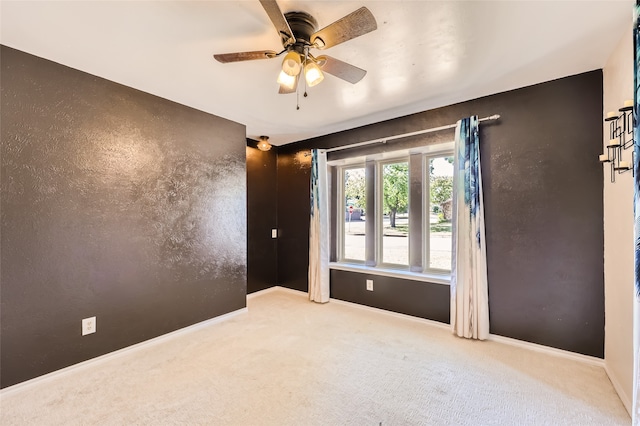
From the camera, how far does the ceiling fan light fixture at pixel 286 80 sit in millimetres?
1655

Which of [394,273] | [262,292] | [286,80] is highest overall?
[286,80]

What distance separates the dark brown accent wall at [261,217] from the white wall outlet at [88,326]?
1.95m

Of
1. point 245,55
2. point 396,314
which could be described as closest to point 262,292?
point 396,314

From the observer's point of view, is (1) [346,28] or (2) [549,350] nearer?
(1) [346,28]

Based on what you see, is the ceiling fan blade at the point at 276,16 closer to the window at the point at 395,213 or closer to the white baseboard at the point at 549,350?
the window at the point at 395,213

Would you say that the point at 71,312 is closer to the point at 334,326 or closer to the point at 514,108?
the point at 334,326

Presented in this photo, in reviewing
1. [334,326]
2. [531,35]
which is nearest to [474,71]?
[531,35]

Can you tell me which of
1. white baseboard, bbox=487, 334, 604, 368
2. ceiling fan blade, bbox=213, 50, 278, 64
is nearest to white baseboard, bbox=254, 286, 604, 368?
white baseboard, bbox=487, 334, 604, 368

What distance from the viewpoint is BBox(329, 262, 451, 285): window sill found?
3.01 meters

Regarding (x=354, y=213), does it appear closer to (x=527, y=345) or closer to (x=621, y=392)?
(x=527, y=345)

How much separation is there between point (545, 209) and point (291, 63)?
246 cm

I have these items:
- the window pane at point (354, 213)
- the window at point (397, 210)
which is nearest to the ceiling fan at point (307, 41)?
the window at point (397, 210)

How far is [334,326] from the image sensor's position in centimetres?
300

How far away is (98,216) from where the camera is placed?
230 cm
